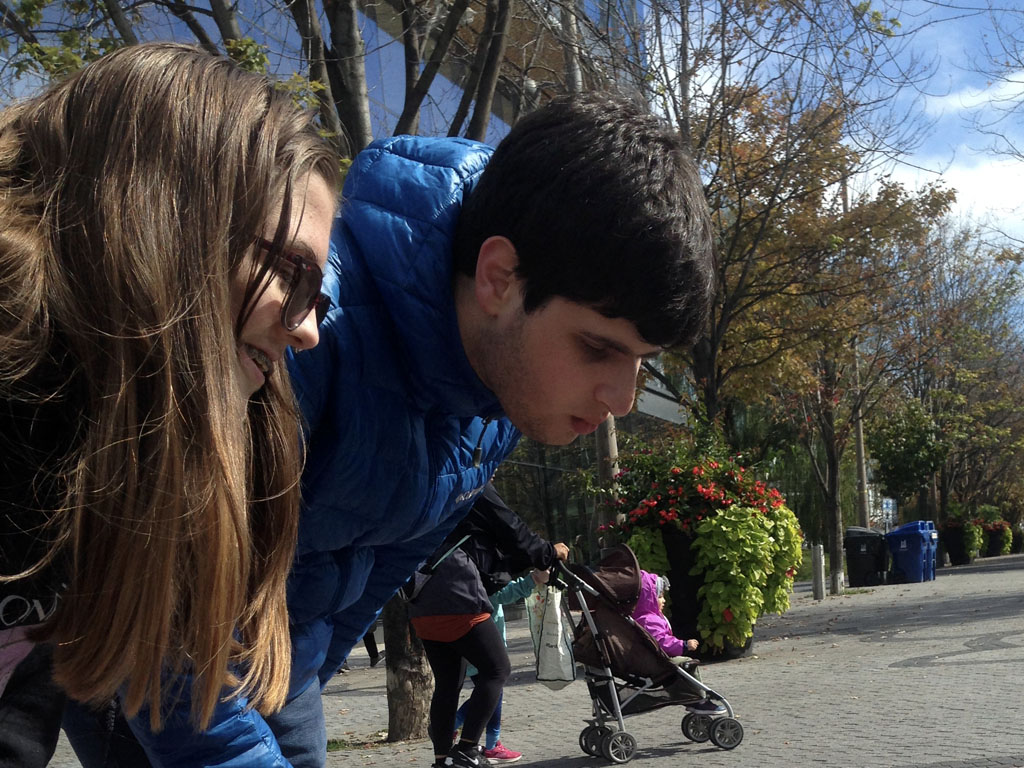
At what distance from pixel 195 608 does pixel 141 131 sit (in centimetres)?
64

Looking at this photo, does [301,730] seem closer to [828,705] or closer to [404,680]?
[404,680]

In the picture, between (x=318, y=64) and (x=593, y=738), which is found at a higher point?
(x=318, y=64)

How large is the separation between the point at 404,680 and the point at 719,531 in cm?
381

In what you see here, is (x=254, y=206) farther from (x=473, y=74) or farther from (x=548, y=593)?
(x=473, y=74)


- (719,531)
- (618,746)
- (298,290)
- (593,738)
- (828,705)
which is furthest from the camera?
(719,531)

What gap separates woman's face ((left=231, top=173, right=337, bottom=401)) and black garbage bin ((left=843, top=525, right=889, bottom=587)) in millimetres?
24288

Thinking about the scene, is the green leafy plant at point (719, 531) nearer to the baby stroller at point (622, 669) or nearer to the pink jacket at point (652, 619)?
the pink jacket at point (652, 619)

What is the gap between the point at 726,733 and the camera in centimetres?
681

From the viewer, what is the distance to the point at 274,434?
72.8 inches

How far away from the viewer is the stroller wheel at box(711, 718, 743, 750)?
6.77m

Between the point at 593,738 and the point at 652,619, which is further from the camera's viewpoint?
the point at 652,619

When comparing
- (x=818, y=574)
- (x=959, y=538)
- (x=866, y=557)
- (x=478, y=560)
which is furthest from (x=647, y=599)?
(x=959, y=538)

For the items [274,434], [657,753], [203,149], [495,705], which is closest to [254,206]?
[203,149]

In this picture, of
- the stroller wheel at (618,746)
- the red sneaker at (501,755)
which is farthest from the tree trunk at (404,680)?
the stroller wheel at (618,746)
